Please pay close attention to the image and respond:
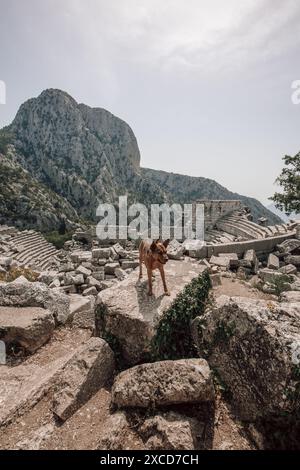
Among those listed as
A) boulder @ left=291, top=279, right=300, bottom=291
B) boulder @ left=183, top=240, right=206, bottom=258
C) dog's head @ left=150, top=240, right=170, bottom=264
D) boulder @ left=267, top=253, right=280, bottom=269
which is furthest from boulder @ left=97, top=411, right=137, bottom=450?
boulder @ left=267, top=253, right=280, bottom=269

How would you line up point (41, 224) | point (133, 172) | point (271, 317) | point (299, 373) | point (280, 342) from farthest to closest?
point (133, 172) → point (41, 224) → point (271, 317) → point (280, 342) → point (299, 373)

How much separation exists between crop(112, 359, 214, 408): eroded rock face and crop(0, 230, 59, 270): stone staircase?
71.7ft

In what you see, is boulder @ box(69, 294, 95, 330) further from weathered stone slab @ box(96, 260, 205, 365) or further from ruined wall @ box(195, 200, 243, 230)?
ruined wall @ box(195, 200, 243, 230)

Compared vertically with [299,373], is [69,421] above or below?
below

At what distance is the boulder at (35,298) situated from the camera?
6.29 metres

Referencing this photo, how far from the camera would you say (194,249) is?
11.4 meters

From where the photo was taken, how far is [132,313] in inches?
183

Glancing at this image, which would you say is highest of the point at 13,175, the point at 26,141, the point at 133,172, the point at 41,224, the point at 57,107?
the point at 57,107

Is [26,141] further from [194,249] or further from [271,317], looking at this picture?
[271,317]

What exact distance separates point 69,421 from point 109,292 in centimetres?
231

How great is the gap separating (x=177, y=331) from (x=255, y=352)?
1.44 metres

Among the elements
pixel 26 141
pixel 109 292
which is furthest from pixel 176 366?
pixel 26 141

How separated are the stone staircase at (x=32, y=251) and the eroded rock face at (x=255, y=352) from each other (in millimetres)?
22121

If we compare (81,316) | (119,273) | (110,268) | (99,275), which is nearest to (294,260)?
(119,273)
